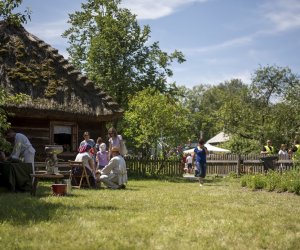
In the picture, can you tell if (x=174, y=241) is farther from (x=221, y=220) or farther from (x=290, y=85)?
(x=290, y=85)

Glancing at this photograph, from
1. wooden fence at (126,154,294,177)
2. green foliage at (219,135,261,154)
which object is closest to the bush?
wooden fence at (126,154,294,177)

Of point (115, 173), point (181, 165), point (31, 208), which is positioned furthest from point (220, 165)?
point (31, 208)

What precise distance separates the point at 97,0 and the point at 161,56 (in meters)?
6.73

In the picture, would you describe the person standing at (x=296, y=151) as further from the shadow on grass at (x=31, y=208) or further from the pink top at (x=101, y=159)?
the shadow on grass at (x=31, y=208)

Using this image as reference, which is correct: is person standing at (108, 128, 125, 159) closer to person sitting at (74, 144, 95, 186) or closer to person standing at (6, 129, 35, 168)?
person sitting at (74, 144, 95, 186)

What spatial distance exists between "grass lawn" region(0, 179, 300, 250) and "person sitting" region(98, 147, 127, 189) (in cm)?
403

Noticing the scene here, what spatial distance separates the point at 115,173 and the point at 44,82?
7.11 metres

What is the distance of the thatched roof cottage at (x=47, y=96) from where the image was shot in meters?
18.6

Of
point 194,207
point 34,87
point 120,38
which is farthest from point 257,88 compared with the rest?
point 194,207

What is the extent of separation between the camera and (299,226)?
7086 mm

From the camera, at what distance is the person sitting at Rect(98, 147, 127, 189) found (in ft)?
46.7

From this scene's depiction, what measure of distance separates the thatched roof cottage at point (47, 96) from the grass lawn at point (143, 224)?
9.02m

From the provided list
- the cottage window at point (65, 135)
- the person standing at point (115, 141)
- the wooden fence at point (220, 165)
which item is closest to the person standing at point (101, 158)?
the person standing at point (115, 141)

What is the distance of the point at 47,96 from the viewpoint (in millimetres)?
18766
